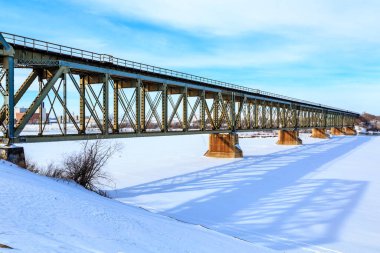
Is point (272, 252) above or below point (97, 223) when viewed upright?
below

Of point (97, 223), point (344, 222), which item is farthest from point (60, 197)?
point (344, 222)

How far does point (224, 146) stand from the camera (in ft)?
136

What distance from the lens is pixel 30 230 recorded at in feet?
23.2

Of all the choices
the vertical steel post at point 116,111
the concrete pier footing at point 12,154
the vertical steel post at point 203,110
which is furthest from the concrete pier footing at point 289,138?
the concrete pier footing at point 12,154

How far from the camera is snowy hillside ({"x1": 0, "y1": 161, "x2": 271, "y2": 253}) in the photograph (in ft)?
21.9

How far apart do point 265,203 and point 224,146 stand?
24502 mm

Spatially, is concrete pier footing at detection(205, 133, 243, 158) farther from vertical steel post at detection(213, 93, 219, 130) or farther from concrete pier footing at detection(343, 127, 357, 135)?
concrete pier footing at detection(343, 127, 357, 135)

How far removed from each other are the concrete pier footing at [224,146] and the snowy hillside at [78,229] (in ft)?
98.1

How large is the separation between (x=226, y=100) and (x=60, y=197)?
37.3 meters

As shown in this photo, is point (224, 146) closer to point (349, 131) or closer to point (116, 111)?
point (116, 111)

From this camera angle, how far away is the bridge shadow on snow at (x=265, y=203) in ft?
42.4

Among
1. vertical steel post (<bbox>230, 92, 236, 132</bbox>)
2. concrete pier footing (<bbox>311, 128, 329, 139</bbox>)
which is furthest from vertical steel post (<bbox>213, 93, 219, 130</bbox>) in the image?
concrete pier footing (<bbox>311, 128, 329, 139</bbox>)

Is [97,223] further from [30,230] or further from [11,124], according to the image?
[11,124]

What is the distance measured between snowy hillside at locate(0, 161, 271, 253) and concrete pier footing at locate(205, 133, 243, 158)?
2991 cm
